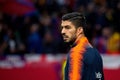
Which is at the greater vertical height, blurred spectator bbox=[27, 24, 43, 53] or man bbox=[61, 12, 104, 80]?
man bbox=[61, 12, 104, 80]

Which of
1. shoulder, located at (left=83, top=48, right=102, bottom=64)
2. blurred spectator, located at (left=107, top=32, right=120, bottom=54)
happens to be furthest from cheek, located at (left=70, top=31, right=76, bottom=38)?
blurred spectator, located at (left=107, top=32, right=120, bottom=54)

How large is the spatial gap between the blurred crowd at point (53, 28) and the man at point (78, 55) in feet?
27.1

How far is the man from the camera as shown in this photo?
5.89 metres

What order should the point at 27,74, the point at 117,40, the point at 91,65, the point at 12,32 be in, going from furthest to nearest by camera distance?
the point at 12,32 → the point at 117,40 → the point at 27,74 → the point at 91,65

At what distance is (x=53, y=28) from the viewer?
16.5 m

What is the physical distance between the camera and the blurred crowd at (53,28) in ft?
49.4

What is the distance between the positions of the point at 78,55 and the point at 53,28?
1061cm

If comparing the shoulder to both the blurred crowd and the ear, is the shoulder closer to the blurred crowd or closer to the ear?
the ear

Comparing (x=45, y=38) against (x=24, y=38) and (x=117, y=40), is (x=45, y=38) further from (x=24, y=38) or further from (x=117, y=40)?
(x=117, y=40)

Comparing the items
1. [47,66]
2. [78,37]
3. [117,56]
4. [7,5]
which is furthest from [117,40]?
[78,37]

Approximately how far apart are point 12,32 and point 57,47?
1351 millimetres

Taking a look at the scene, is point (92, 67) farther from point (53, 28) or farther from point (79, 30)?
point (53, 28)

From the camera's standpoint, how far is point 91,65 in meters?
5.93

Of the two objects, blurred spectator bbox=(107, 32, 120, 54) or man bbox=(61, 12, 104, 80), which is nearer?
man bbox=(61, 12, 104, 80)
